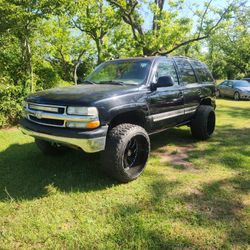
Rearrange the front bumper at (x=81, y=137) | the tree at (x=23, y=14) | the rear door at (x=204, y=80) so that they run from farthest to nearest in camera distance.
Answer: the tree at (x=23, y=14), the rear door at (x=204, y=80), the front bumper at (x=81, y=137)

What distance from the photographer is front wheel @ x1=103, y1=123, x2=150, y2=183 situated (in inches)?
148

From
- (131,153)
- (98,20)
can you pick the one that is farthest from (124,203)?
(98,20)

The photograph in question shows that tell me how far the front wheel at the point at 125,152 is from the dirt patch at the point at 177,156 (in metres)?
0.78

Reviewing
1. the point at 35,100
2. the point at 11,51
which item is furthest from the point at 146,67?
the point at 11,51

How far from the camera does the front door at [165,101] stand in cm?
461

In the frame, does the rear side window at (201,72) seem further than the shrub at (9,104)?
No

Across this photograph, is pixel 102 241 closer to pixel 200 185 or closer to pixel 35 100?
pixel 200 185

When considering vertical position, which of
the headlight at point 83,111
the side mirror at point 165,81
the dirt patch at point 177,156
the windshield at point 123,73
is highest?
the windshield at point 123,73

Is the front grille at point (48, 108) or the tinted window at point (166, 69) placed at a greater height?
the tinted window at point (166, 69)

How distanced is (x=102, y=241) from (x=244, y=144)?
14.2 ft

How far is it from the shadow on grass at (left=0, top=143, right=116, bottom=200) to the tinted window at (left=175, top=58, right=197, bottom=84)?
2.29 m

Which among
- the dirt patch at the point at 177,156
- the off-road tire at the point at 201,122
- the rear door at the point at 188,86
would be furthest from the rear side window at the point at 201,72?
the dirt patch at the point at 177,156

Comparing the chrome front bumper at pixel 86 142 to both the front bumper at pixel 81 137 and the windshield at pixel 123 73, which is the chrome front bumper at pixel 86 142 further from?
the windshield at pixel 123 73

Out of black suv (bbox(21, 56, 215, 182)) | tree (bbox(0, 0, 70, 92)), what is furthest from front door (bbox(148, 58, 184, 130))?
tree (bbox(0, 0, 70, 92))
